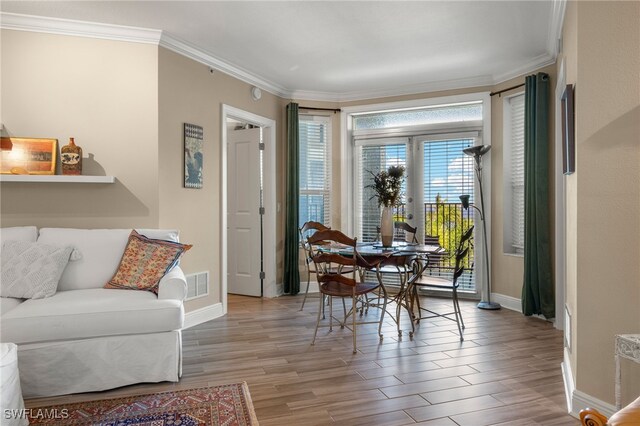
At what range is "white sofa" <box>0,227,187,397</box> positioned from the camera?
2707mm

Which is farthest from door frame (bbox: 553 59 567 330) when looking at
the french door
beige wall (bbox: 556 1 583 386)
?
beige wall (bbox: 556 1 583 386)

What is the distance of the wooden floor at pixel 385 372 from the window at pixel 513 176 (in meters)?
1.04

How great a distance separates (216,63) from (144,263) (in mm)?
2424

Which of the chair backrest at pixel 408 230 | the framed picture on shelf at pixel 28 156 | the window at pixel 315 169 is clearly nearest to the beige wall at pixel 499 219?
the chair backrest at pixel 408 230

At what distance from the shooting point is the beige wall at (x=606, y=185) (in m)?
Result: 2.24

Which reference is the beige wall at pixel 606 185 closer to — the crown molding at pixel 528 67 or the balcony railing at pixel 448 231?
the crown molding at pixel 528 67

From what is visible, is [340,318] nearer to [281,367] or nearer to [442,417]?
[281,367]

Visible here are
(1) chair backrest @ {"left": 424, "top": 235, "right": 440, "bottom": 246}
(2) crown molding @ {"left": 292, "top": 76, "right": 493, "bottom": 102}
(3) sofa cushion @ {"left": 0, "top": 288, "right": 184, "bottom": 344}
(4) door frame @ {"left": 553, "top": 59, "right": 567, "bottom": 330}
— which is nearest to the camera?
(3) sofa cushion @ {"left": 0, "top": 288, "right": 184, "bottom": 344}

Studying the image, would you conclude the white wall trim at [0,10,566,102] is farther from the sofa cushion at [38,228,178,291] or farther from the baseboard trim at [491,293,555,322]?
the baseboard trim at [491,293,555,322]

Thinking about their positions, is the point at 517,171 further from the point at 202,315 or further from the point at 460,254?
the point at 202,315

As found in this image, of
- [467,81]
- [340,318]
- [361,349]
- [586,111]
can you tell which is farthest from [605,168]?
[467,81]

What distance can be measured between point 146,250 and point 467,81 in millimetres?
4223

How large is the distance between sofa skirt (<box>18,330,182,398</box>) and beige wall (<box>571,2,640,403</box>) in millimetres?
2525

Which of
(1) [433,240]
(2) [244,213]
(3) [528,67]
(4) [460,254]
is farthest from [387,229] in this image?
(3) [528,67]
